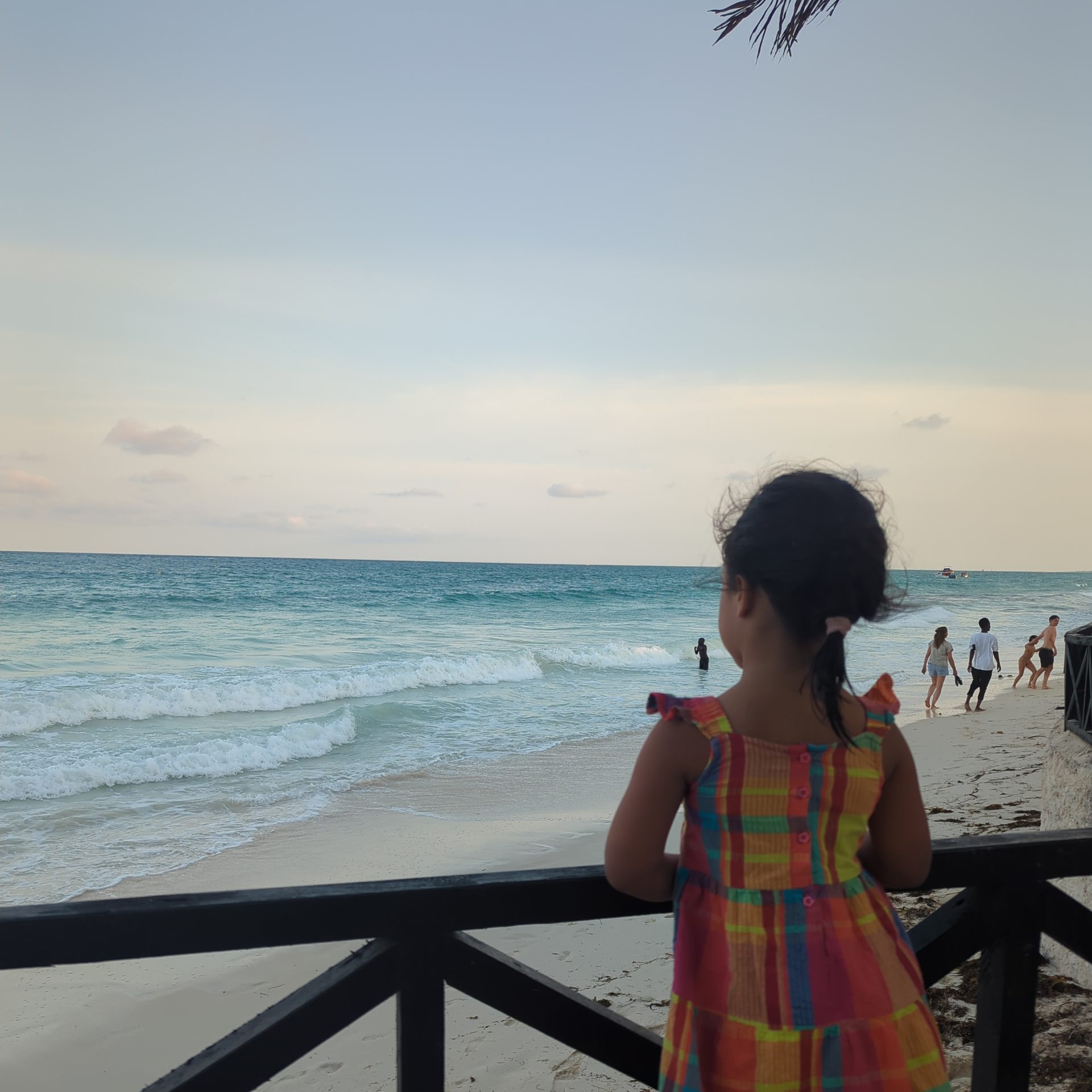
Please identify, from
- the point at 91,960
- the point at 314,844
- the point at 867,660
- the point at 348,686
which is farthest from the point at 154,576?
the point at 91,960

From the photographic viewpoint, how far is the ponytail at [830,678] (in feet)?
4.31

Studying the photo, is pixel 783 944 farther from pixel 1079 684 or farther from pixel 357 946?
pixel 357 946

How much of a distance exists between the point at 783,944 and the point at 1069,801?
311 cm

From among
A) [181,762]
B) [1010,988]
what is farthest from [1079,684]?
[181,762]

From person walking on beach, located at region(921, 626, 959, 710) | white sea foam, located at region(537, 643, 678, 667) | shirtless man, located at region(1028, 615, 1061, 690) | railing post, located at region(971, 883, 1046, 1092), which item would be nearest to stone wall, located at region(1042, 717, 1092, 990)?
railing post, located at region(971, 883, 1046, 1092)

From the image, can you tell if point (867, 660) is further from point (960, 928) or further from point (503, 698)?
point (960, 928)

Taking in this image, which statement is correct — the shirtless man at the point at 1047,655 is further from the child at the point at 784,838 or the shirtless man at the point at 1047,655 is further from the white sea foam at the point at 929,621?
the child at the point at 784,838

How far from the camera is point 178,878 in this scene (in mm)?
7105

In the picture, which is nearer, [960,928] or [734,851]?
[734,851]

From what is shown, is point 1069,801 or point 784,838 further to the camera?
point 1069,801

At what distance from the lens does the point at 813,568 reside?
4.22 ft

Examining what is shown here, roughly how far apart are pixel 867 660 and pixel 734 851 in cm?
2447

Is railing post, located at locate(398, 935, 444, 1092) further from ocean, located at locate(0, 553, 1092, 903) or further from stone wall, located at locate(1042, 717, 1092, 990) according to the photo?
stone wall, located at locate(1042, 717, 1092, 990)

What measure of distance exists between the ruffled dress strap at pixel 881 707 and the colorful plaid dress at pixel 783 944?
30 mm
